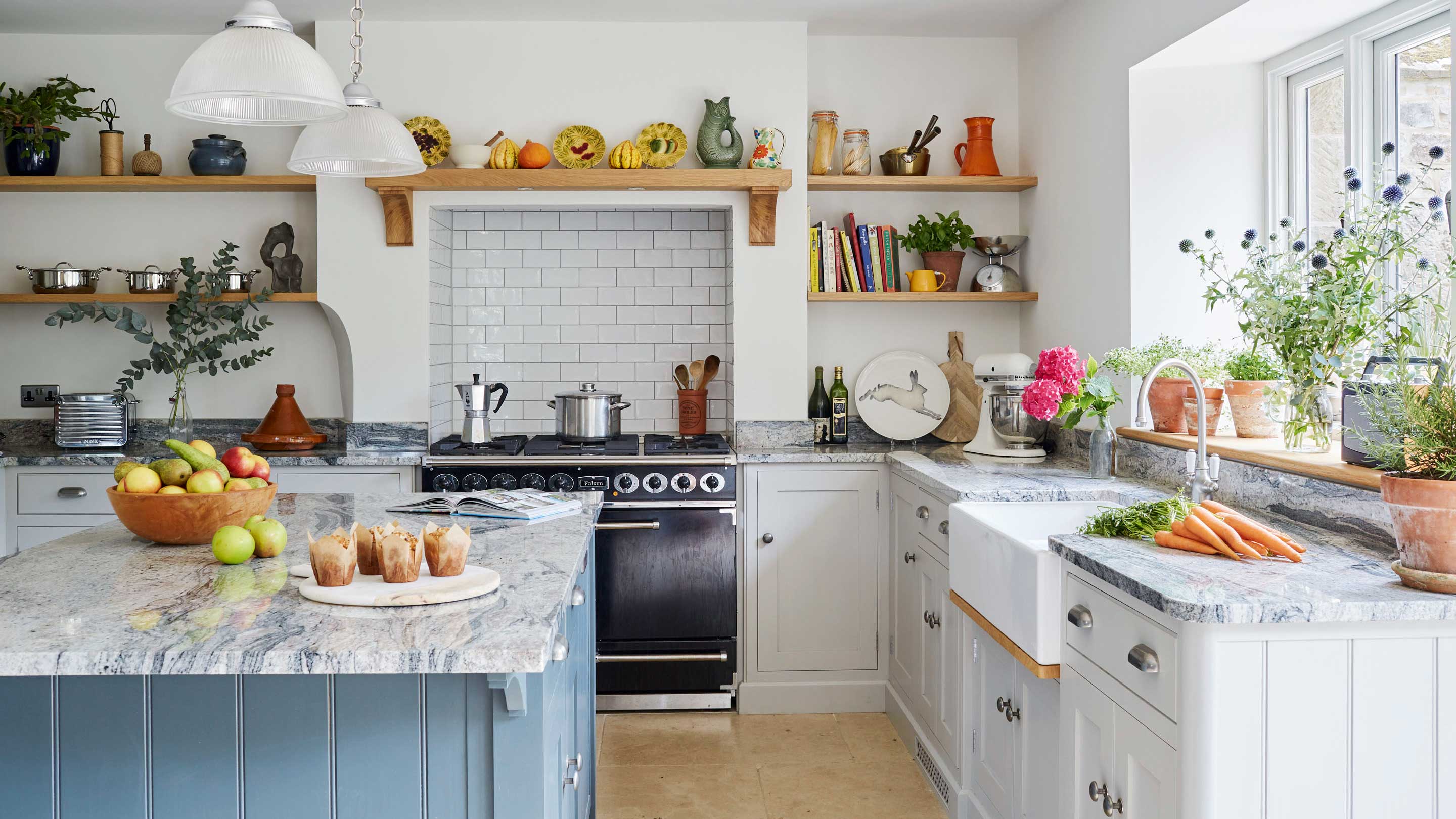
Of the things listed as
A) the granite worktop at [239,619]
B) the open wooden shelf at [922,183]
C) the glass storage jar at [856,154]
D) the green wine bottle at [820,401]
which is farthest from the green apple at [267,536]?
the glass storage jar at [856,154]

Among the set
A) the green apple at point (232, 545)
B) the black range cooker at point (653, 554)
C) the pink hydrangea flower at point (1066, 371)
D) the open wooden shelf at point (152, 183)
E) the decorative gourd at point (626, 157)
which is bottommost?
the black range cooker at point (653, 554)

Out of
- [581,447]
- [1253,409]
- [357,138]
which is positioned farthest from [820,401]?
[357,138]

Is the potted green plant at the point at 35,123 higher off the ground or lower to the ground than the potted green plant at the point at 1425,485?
higher

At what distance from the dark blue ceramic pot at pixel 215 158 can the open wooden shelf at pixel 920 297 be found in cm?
233

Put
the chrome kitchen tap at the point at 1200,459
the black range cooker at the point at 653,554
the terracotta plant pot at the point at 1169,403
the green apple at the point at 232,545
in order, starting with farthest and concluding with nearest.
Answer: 1. the black range cooker at the point at 653,554
2. the terracotta plant pot at the point at 1169,403
3. the chrome kitchen tap at the point at 1200,459
4. the green apple at the point at 232,545

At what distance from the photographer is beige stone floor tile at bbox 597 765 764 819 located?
3035 millimetres

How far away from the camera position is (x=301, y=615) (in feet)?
5.03

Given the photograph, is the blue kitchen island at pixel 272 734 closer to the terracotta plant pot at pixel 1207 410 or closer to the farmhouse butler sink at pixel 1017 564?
the farmhouse butler sink at pixel 1017 564

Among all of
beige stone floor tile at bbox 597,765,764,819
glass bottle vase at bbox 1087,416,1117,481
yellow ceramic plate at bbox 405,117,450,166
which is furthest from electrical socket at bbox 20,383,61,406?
glass bottle vase at bbox 1087,416,1117,481

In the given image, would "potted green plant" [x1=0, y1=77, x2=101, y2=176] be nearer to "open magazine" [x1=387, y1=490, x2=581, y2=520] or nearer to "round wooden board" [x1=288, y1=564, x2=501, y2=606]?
"open magazine" [x1=387, y1=490, x2=581, y2=520]

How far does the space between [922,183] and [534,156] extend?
4.95ft

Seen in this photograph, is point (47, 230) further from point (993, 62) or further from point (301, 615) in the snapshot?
point (993, 62)

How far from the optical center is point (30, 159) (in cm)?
404

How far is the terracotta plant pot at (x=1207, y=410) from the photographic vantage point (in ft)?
9.62
